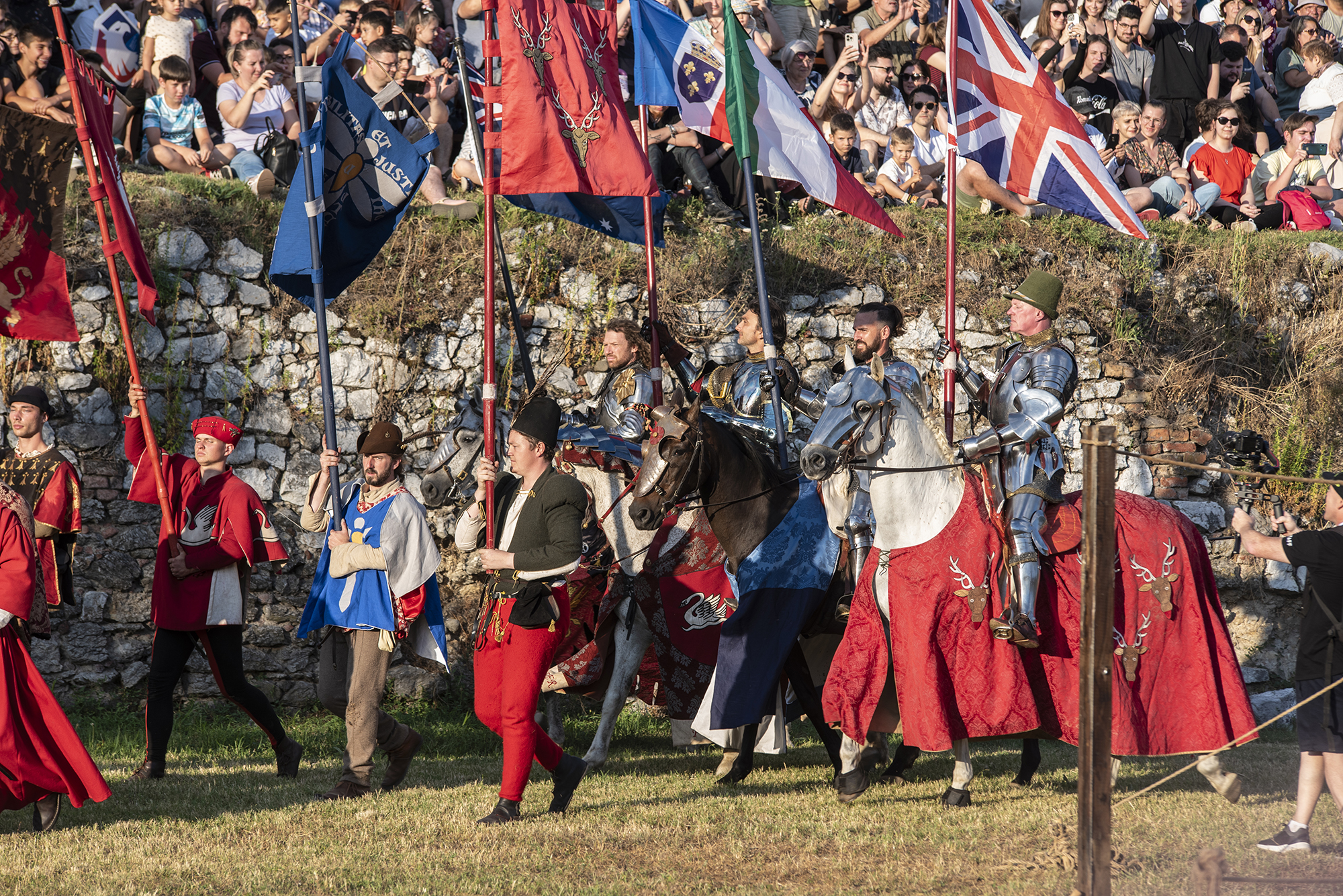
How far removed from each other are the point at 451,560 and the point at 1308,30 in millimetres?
11552

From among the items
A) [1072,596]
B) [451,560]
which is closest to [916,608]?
[1072,596]

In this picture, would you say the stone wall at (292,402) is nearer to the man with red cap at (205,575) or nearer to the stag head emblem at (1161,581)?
the man with red cap at (205,575)

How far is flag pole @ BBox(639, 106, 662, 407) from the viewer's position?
8328mm

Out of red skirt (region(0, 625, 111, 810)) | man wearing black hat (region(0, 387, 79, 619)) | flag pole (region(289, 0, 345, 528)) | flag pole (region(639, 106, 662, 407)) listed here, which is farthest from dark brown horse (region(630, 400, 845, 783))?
man wearing black hat (region(0, 387, 79, 619))

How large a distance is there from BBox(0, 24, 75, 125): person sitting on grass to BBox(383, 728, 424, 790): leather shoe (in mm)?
5191

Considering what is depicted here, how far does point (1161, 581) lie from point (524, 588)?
9.93 ft

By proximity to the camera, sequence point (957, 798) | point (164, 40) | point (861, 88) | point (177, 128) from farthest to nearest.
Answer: point (861, 88), point (164, 40), point (177, 128), point (957, 798)

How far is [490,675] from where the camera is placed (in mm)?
6020

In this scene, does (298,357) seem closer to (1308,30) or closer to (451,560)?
(451,560)

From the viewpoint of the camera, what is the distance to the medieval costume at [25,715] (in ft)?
18.5

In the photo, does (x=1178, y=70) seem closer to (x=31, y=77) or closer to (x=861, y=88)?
(x=861, y=88)

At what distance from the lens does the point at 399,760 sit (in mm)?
6965

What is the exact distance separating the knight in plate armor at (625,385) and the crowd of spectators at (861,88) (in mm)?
1998

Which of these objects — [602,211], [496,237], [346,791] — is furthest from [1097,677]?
[496,237]
